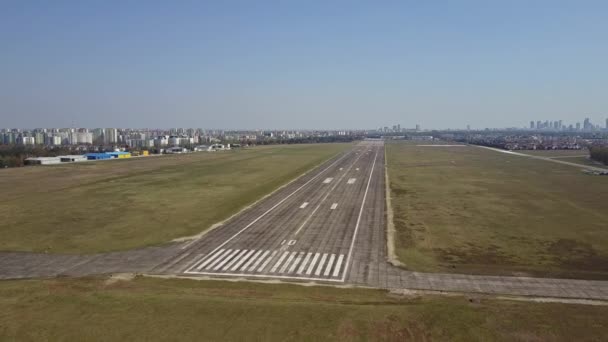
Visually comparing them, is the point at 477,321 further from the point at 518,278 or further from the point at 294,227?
the point at 294,227

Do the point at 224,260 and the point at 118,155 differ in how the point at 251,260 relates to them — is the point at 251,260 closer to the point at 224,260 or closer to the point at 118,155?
the point at 224,260

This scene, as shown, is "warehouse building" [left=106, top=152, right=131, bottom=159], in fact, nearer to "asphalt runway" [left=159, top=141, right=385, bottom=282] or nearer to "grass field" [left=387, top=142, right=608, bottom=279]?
"asphalt runway" [left=159, top=141, right=385, bottom=282]

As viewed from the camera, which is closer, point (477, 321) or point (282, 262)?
point (477, 321)

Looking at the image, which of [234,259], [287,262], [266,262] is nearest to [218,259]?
[234,259]

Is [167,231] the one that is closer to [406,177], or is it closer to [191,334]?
[191,334]

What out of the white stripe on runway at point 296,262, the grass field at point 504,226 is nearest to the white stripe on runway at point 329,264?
the white stripe on runway at point 296,262

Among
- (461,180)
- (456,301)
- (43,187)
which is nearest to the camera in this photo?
(456,301)

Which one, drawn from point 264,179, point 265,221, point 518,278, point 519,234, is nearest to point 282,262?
point 265,221

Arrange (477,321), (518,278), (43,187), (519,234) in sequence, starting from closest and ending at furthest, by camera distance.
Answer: (477,321) → (518,278) → (519,234) → (43,187)

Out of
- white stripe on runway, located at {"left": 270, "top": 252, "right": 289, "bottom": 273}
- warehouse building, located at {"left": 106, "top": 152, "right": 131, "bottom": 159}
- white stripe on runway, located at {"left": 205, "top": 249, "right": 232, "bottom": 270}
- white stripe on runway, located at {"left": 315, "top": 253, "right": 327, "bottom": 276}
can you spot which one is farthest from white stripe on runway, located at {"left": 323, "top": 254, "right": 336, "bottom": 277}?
warehouse building, located at {"left": 106, "top": 152, "right": 131, "bottom": 159}
